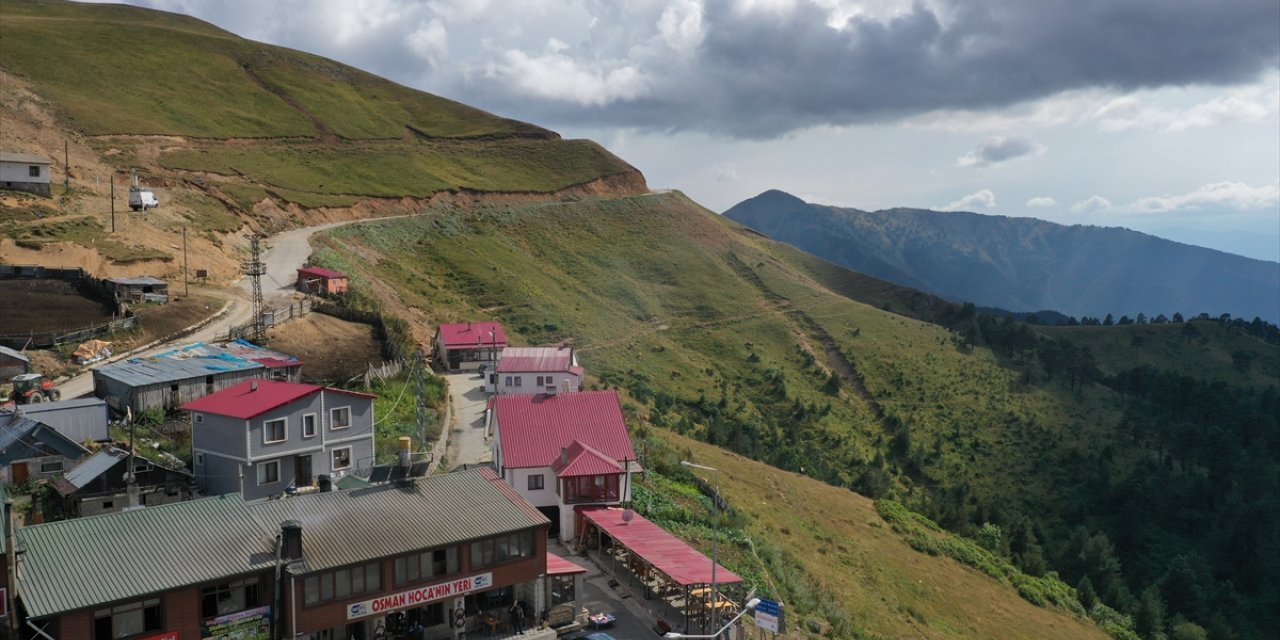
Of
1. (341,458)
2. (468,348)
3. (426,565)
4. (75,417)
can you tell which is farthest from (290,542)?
(468,348)

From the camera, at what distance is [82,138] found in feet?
332

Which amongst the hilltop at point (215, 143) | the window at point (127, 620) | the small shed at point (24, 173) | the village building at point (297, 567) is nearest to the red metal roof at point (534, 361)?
the village building at point (297, 567)

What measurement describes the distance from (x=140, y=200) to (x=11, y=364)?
41.8 metres

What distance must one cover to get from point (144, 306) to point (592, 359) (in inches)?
1601

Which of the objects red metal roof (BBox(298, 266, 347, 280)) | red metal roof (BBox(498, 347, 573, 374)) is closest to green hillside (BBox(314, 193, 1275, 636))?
red metal roof (BBox(298, 266, 347, 280))

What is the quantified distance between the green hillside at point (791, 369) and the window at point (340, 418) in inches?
922

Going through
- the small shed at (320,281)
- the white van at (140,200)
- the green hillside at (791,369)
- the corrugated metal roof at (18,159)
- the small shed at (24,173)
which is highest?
the corrugated metal roof at (18,159)

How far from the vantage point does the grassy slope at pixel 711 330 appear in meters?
85.9

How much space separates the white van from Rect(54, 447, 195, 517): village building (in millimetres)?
57258

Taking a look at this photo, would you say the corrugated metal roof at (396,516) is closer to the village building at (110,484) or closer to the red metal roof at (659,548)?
the red metal roof at (659,548)

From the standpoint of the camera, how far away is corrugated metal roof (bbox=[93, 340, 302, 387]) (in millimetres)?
43062

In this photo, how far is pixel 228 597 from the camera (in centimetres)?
2462

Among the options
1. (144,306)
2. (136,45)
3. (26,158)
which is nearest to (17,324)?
(144,306)

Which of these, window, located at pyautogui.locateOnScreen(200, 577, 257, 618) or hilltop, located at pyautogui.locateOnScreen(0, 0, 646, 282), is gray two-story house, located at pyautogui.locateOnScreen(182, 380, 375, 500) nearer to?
window, located at pyautogui.locateOnScreen(200, 577, 257, 618)
